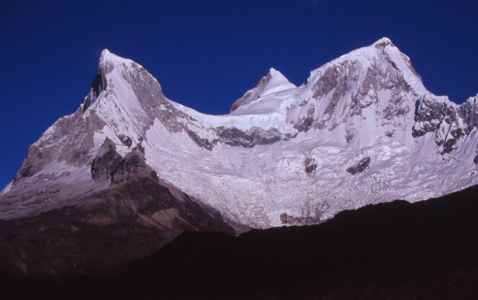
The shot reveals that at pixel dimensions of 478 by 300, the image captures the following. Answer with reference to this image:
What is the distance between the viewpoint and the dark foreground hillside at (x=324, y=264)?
54.0m

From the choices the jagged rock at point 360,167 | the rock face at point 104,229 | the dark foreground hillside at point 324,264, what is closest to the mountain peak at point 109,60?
the rock face at point 104,229

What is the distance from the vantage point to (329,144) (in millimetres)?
178500

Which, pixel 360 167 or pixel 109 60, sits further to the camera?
pixel 109 60

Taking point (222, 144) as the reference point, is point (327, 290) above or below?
below

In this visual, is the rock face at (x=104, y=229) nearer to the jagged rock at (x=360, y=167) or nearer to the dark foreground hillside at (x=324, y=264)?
the dark foreground hillside at (x=324, y=264)

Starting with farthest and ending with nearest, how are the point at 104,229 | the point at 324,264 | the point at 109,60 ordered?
the point at 109,60
the point at 104,229
the point at 324,264

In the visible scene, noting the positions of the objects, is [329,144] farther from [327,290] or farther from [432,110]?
[327,290]

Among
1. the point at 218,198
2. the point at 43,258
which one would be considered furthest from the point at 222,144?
the point at 43,258

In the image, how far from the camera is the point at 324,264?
68.7 meters

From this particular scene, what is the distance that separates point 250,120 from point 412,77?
4840 centimetres

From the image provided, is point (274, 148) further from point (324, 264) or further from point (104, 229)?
point (324, 264)

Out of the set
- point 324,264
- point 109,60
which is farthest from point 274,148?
point 324,264

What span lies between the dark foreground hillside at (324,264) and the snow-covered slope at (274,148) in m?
37.2

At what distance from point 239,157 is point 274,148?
10.5 m
